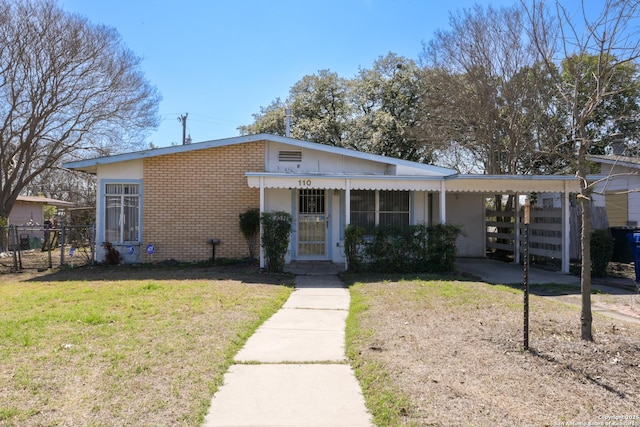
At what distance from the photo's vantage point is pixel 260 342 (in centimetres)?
557

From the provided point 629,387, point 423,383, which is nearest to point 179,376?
point 423,383

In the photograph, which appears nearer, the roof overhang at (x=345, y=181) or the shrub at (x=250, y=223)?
the roof overhang at (x=345, y=181)

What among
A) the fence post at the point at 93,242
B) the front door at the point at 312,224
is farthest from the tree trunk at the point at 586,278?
the fence post at the point at 93,242

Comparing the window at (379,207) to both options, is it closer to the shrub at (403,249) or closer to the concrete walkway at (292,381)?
the shrub at (403,249)

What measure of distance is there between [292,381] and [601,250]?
9869 mm

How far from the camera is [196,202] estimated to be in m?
13.3

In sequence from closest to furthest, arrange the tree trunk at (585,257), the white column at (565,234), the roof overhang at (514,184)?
the tree trunk at (585,257) → the roof overhang at (514,184) → the white column at (565,234)

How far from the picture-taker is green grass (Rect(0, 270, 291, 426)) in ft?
11.8

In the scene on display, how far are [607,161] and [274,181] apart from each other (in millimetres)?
11652

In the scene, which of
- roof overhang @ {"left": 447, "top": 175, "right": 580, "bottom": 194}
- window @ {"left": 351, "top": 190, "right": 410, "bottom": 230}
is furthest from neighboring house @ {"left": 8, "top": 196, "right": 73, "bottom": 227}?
roof overhang @ {"left": 447, "top": 175, "right": 580, "bottom": 194}

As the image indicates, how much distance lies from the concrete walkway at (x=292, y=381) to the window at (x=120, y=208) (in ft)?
26.7

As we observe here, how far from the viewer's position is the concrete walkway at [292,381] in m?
3.50

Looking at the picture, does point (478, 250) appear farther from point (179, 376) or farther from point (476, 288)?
point (179, 376)

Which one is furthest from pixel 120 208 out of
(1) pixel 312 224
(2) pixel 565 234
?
(2) pixel 565 234
